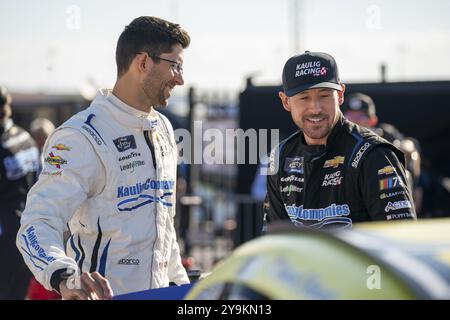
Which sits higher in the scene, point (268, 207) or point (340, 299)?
point (340, 299)

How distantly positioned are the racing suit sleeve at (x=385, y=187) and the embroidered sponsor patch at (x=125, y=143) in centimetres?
99

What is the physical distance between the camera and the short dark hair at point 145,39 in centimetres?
377

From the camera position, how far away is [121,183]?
352 cm

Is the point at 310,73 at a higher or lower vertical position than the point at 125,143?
higher

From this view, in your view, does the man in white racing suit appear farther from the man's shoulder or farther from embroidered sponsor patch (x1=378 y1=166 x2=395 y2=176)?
embroidered sponsor patch (x1=378 y1=166 x2=395 y2=176)

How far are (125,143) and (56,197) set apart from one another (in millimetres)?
460

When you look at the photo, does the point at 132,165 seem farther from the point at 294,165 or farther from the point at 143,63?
the point at 294,165

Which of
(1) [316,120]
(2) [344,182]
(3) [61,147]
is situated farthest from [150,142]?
(2) [344,182]

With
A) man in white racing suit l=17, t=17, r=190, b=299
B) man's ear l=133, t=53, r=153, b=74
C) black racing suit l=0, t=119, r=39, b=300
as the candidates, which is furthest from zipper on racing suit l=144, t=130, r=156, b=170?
black racing suit l=0, t=119, r=39, b=300
